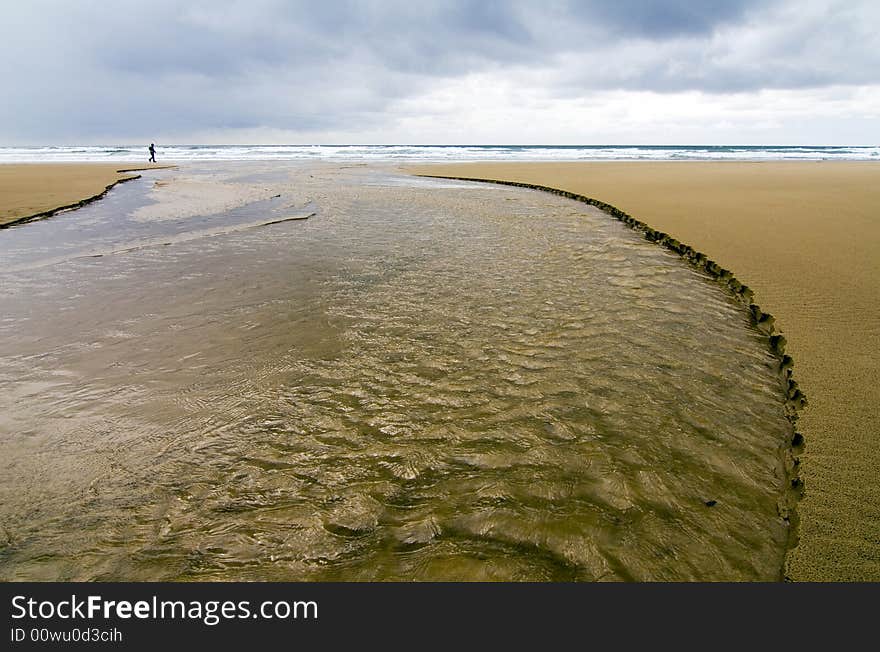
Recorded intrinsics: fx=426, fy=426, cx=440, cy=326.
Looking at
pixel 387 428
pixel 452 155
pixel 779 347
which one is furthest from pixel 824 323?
pixel 452 155

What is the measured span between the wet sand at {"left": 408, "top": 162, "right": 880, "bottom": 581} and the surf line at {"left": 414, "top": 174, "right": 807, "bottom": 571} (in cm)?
5

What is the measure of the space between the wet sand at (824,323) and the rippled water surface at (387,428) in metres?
0.24

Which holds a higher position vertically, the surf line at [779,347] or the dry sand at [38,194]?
the dry sand at [38,194]

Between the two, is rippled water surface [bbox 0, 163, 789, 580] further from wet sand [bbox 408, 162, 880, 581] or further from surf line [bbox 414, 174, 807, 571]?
wet sand [bbox 408, 162, 880, 581]

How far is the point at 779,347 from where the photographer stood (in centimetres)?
454

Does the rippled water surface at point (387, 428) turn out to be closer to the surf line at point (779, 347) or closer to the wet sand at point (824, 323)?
the surf line at point (779, 347)

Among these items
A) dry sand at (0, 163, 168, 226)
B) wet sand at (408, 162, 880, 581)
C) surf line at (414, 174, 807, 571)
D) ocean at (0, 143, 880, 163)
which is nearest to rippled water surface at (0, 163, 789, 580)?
surf line at (414, 174, 807, 571)

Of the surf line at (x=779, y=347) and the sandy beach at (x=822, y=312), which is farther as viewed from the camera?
the surf line at (x=779, y=347)

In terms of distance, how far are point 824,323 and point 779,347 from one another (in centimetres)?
85

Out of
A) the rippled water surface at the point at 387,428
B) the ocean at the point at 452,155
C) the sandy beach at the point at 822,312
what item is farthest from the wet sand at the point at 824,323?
the ocean at the point at 452,155

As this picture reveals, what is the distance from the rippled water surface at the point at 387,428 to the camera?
2.44 metres

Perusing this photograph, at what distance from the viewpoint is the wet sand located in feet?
7.91

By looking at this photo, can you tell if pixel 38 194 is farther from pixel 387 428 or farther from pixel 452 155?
pixel 452 155
